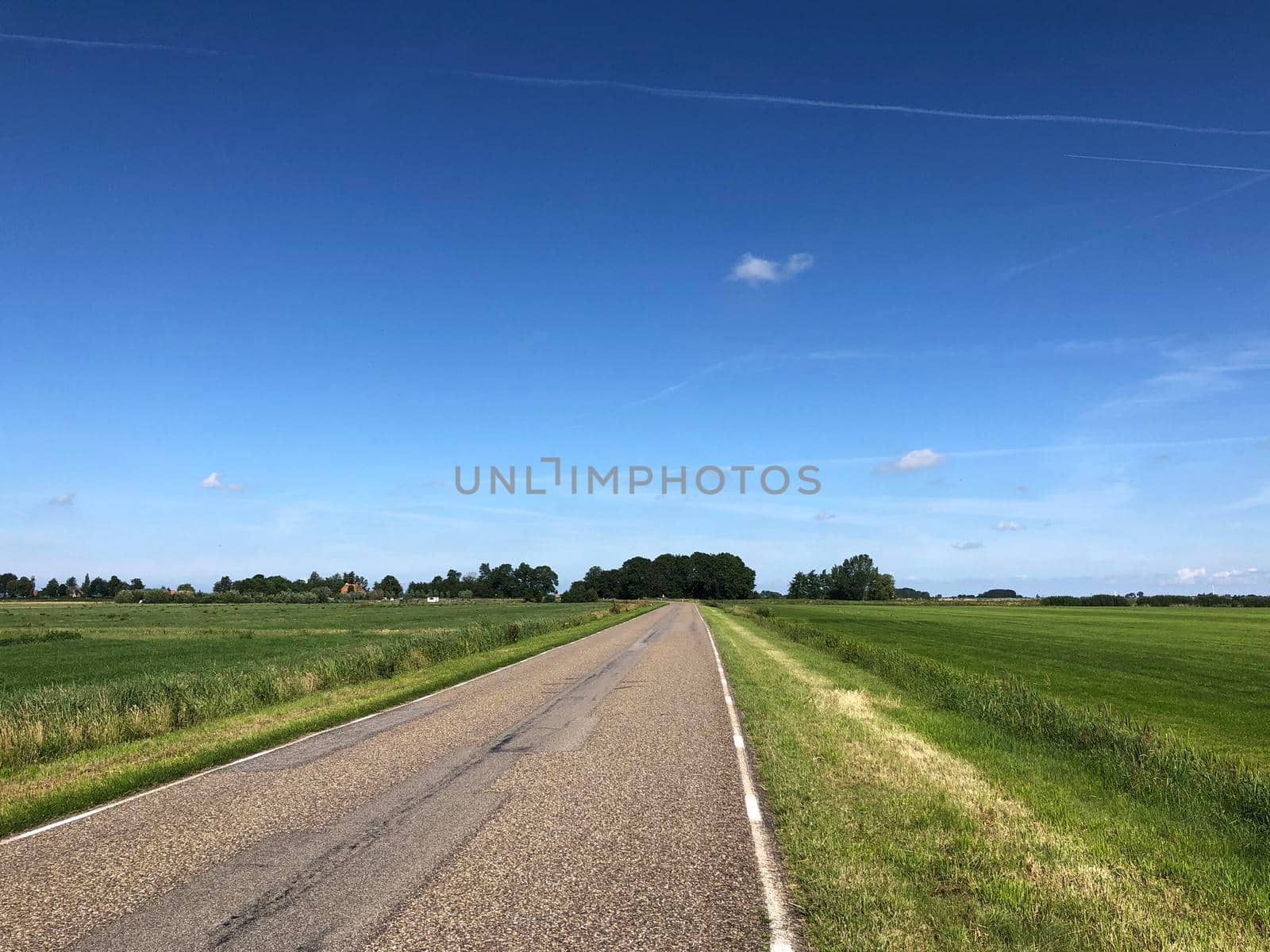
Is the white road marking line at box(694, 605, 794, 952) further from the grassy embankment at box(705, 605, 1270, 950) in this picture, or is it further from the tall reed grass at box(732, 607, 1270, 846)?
the tall reed grass at box(732, 607, 1270, 846)

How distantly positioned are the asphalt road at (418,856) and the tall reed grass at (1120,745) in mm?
5846

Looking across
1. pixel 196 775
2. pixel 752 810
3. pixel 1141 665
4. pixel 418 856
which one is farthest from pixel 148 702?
pixel 1141 665

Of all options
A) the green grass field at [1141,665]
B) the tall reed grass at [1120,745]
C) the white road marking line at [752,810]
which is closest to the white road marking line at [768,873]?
A: the white road marking line at [752,810]

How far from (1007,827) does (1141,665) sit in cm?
3045

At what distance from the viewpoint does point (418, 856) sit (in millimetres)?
6613

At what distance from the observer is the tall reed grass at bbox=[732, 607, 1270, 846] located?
32.0 ft

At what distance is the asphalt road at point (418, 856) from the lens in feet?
17.0

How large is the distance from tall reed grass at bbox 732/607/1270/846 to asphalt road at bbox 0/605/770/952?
19.2 ft

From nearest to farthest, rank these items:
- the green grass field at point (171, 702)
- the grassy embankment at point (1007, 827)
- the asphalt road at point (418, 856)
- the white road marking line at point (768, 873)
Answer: the white road marking line at point (768, 873)
the asphalt road at point (418, 856)
the grassy embankment at point (1007, 827)
the green grass field at point (171, 702)

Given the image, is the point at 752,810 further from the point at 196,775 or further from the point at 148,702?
the point at 148,702

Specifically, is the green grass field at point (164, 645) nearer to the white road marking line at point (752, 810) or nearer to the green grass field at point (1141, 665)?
the white road marking line at point (752, 810)

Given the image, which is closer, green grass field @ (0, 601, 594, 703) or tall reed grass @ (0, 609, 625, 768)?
tall reed grass @ (0, 609, 625, 768)

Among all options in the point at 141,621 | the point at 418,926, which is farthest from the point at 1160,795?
the point at 141,621

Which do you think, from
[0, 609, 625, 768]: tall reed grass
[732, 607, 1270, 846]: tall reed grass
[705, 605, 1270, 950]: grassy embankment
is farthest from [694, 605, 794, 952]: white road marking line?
[0, 609, 625, 768]: tall reed grass
